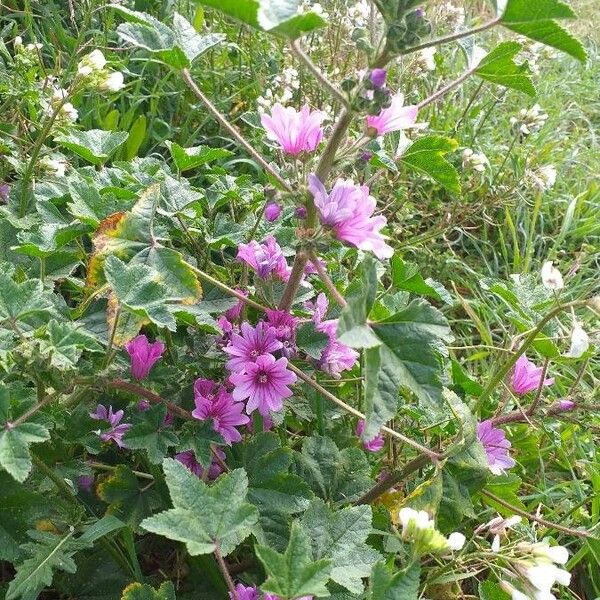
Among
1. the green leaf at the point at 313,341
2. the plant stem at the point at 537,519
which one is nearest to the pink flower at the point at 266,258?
the green leaf at the point at 313,341

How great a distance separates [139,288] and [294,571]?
17.9 inches

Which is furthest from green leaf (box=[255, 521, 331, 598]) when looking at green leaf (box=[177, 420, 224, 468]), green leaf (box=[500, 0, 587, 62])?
green leaf (box=[500, 0, 587, 62])

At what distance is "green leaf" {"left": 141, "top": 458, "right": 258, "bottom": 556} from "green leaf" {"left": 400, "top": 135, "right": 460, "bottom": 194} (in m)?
0.66

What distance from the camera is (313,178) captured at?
106cm

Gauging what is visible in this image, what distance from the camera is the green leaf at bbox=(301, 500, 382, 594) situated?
109cm

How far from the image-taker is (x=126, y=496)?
3.98 ft

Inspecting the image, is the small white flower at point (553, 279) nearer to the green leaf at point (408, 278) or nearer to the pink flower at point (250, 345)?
the green leaf at point (408, 278)

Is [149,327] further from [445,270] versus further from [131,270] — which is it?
[445,270]

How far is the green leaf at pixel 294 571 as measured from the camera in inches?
34.2

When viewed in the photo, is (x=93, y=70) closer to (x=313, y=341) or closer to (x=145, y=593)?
(x=313, y=341)

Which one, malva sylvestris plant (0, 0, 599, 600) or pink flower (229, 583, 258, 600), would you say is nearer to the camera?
malva sylvestris plant (0, 0, 599, 600)

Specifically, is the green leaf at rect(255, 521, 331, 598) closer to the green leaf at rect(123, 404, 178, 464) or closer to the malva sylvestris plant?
the malva sylvestris plant

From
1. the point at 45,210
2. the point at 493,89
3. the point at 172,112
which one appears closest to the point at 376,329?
the point at 45,210

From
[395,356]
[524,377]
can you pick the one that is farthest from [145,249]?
[524,377]
